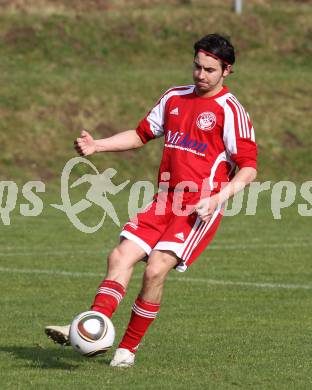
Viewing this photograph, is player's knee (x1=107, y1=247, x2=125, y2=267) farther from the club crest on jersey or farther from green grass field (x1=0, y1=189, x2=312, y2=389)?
the club crest on jersey

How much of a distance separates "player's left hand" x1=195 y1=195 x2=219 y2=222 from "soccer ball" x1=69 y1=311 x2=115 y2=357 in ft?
3.47

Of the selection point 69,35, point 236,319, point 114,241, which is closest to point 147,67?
point 69,35

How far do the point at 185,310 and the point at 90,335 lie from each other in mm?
3989

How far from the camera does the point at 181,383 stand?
27.7 feet

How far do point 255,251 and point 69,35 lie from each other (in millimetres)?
21999

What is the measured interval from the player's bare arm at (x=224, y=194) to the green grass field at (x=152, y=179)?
3.97 feet

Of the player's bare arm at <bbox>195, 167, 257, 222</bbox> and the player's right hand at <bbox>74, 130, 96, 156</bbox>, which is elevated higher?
the player's right hand at <bbox>74, 130, 96, 156</bbox>

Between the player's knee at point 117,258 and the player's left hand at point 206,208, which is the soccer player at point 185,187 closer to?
the player's knee at point 117,258

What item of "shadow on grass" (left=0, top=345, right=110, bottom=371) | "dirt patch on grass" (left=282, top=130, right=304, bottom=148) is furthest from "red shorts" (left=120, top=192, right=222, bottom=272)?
"dirt patch on grass" (left=282, top=130, right=304, bottom=148)

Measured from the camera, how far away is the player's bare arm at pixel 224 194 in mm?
8734

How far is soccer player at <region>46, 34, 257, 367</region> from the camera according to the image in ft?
29.7

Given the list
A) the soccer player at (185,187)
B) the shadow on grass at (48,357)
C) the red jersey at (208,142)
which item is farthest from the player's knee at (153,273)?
the shadow on grass at (48,357)

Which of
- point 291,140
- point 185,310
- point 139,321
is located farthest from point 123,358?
point 291,140

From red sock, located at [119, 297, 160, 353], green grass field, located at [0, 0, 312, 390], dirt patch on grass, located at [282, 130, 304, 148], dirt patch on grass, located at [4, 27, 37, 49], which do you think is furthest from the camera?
dirt patch on grass, located at [4, 27, 37, 49]
